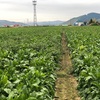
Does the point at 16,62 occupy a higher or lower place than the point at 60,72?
higher

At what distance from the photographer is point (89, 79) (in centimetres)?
878

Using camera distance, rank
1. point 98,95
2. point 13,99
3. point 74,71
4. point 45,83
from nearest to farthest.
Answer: point 13,99 → point 98,95 → point 45,83 → point 74,71

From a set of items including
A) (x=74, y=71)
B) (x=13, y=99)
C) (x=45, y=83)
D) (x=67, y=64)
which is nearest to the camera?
(x=13, y=99)

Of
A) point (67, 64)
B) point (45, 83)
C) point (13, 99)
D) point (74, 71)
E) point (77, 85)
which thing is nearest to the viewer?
point (13, 99)

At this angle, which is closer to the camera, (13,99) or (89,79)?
(13,99)

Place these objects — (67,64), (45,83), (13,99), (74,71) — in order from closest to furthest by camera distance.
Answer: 1. (13,99)
2. (45,83)
3. (74,71)
4. (67,64)

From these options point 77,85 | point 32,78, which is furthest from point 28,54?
point 32,78

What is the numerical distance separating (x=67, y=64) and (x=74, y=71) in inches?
99.4

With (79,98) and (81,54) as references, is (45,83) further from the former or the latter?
(81,54)

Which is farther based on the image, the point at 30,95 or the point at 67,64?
the point at 67,64

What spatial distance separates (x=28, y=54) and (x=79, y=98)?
436 cm

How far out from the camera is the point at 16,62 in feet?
33.2

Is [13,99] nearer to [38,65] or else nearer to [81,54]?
[38,65]

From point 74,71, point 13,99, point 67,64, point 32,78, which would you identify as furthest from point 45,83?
point 67,64
